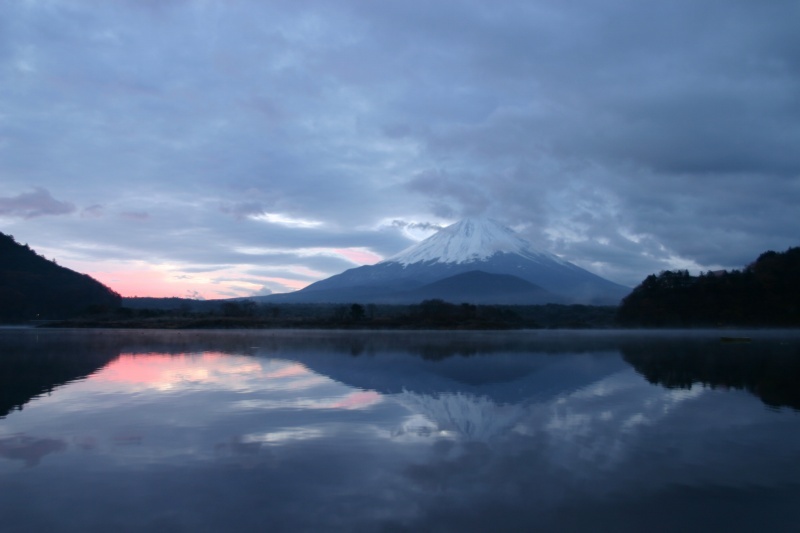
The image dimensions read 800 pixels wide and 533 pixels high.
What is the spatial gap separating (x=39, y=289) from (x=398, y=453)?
81.9 metres

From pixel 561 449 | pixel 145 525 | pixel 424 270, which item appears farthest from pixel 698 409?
pixel 424 270

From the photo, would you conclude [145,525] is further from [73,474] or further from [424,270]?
[424,270]

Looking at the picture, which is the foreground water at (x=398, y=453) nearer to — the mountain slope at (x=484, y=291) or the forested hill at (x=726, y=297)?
the forested hill at (x=726, y=297)

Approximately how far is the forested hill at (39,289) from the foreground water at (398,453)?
217ft

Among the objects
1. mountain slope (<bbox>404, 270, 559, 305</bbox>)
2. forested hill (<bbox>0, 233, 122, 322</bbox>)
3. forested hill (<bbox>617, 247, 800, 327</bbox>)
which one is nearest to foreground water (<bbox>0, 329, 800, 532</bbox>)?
forested hill (<bbox>617, 247, 800, 327</bbox>)

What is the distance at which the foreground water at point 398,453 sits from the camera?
616 cm

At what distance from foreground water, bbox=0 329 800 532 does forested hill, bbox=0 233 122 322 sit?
66193 mm

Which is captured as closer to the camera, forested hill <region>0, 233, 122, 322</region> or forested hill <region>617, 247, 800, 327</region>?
forested hill <region>617, 247, 800, 327</region>

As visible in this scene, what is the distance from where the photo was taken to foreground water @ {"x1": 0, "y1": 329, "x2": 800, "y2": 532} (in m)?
6.16

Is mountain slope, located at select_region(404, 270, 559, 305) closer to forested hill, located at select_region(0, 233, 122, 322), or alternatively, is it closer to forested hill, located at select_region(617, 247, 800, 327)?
forested hill, located at select_region(617, 247, 800, 327)

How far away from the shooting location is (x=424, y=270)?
627ft

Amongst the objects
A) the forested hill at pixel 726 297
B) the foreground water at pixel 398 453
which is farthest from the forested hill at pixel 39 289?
the foreground water at pixel 398 453

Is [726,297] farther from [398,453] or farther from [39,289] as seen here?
[39,289]

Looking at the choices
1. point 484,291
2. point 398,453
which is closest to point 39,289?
point 398,453
